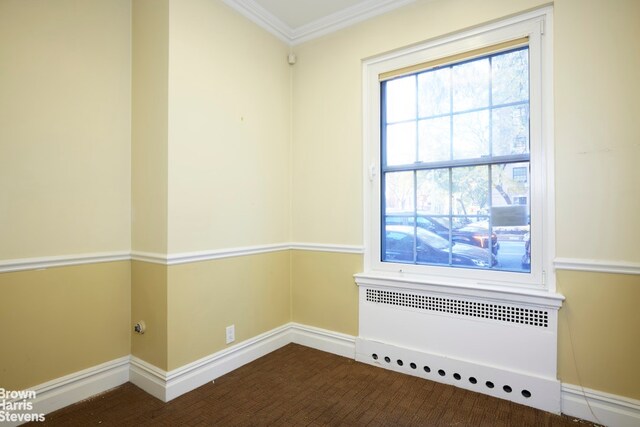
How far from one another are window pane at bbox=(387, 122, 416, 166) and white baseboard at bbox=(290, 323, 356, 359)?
5.17 ft

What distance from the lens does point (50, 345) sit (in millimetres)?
2014

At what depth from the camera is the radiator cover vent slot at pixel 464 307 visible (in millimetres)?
2066

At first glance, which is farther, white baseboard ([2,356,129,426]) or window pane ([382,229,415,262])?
window pane ([382,229,415,262])

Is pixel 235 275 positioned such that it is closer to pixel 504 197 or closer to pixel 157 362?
pixel 157 362

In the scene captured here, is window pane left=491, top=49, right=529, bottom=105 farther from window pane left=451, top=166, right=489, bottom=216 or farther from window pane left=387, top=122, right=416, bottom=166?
window pane left=387, top=122, right=416, bottom=166

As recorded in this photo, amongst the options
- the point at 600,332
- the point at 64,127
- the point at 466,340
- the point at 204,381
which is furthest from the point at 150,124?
the point at 600,332

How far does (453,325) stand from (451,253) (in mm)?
525

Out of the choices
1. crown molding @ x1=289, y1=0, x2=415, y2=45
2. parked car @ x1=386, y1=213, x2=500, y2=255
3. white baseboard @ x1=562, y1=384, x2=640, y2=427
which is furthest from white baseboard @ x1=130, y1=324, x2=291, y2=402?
crown molding @ x1=289, y1=0, x2=415, y2=45

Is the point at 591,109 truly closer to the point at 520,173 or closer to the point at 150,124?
the point at 520,173

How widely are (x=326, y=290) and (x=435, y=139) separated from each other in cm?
161

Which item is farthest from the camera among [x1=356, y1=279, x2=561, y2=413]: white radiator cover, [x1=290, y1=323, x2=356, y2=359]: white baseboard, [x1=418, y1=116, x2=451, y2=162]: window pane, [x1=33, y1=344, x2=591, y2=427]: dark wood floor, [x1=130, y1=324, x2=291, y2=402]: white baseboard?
[x1=290, y1=323, x2=356, y2=359]: white baseboard

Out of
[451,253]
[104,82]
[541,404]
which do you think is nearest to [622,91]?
[451,253]

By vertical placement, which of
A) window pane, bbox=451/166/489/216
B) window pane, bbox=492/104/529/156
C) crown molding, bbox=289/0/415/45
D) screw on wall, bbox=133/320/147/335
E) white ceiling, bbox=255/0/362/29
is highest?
white ceiling, bbox=255/0/362/29

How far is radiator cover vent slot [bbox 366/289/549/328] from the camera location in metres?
2.07
